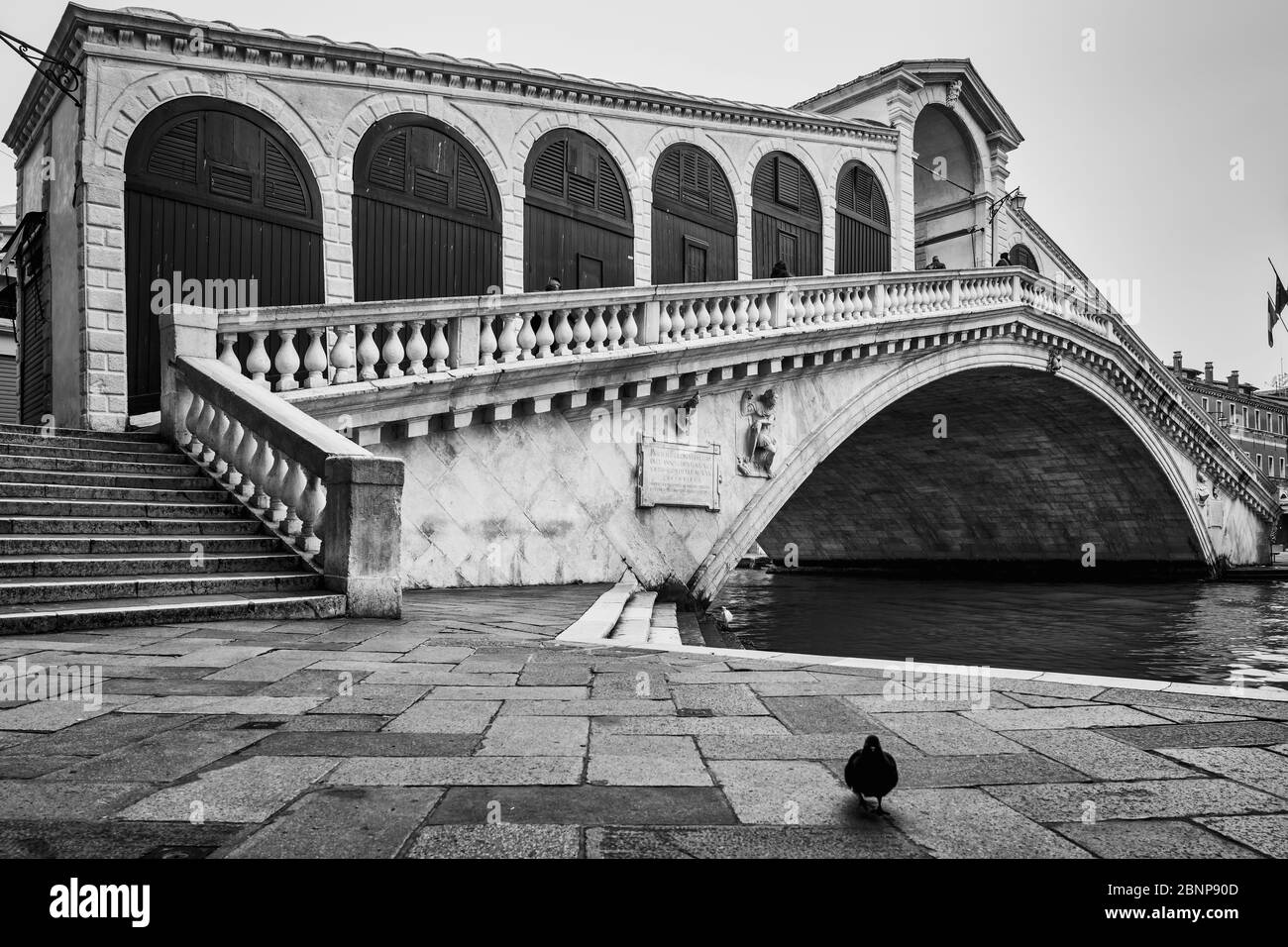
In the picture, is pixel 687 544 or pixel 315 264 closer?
pixel 315 264

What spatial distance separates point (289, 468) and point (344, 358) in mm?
2042

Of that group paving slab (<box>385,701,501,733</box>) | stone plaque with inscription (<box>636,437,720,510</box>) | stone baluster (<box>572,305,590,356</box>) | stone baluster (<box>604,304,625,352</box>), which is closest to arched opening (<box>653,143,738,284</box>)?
stone plaque with inscription (<box>636,437,720,510</box>)

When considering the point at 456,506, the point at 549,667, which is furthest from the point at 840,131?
the point at 549,667

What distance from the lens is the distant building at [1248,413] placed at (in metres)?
51.4

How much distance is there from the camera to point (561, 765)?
2723 millimetres

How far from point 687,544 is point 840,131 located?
1027cm

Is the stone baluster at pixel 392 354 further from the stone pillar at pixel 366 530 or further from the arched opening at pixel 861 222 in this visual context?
the arched opening at pixel 861 222

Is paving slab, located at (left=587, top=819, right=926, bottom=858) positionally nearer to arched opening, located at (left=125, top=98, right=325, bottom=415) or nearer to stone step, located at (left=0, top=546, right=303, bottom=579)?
stone step, located at (left=0, top=546, right=303, bottom=579)

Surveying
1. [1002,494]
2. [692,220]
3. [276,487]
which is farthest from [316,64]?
[1002,494]

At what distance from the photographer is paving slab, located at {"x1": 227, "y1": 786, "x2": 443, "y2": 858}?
2.00 meters

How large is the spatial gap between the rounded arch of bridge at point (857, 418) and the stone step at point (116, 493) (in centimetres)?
648

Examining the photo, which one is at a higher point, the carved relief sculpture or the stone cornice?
the stone cornice

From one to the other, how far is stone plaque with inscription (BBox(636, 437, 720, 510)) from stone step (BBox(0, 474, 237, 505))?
531 cm
